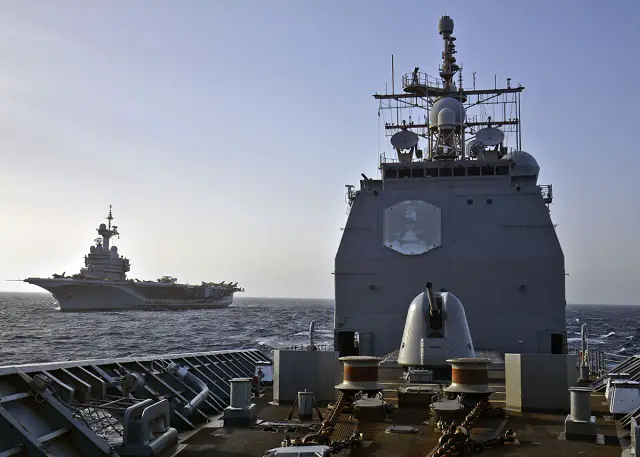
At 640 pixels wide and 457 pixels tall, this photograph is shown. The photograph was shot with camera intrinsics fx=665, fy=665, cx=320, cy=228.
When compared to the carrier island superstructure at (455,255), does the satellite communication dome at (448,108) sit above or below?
above

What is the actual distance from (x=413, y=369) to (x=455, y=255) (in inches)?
231

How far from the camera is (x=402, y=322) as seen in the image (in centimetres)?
1667

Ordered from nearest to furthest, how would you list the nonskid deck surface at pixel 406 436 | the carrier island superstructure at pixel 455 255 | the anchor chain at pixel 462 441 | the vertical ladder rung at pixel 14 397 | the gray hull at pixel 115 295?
the vertical ladder rung at pixel 14 397
the anchor chain at pixel 462 441
the nonskid deck surface at pixel 406 436
the carrier island superstructure at pixel 455 255
the gray hull at pixel 115 295

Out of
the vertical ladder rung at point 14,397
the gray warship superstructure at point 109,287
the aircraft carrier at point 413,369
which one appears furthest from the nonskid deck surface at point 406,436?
the gray warship superstructure at point 109,287

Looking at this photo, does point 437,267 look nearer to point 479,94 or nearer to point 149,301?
point 479,94

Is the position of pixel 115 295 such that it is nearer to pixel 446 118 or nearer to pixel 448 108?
pixel 448 108

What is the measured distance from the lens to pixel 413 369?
1152 cm

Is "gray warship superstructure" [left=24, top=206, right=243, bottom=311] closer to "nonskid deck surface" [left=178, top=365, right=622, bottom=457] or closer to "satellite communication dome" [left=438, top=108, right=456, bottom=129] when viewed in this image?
"satellite communication dome" [left=438, top=108, right=456, bottom=129]

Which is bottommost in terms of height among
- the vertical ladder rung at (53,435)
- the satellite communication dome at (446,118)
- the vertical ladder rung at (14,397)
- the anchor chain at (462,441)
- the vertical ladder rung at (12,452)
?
the anchor chain at (462,441)

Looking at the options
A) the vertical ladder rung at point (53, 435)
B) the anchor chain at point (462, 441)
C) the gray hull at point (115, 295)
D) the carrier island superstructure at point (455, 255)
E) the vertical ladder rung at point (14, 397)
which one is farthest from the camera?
the gray hull at point (115, 295)

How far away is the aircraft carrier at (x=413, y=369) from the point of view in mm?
7430

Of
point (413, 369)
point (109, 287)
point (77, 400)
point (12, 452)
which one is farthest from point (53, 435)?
point (109, 287)

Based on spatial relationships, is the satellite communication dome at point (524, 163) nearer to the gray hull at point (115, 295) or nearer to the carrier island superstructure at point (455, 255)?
the carrier island superstructure at point (455, 255)

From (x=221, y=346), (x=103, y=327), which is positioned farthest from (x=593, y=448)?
(x=103, y=327)
